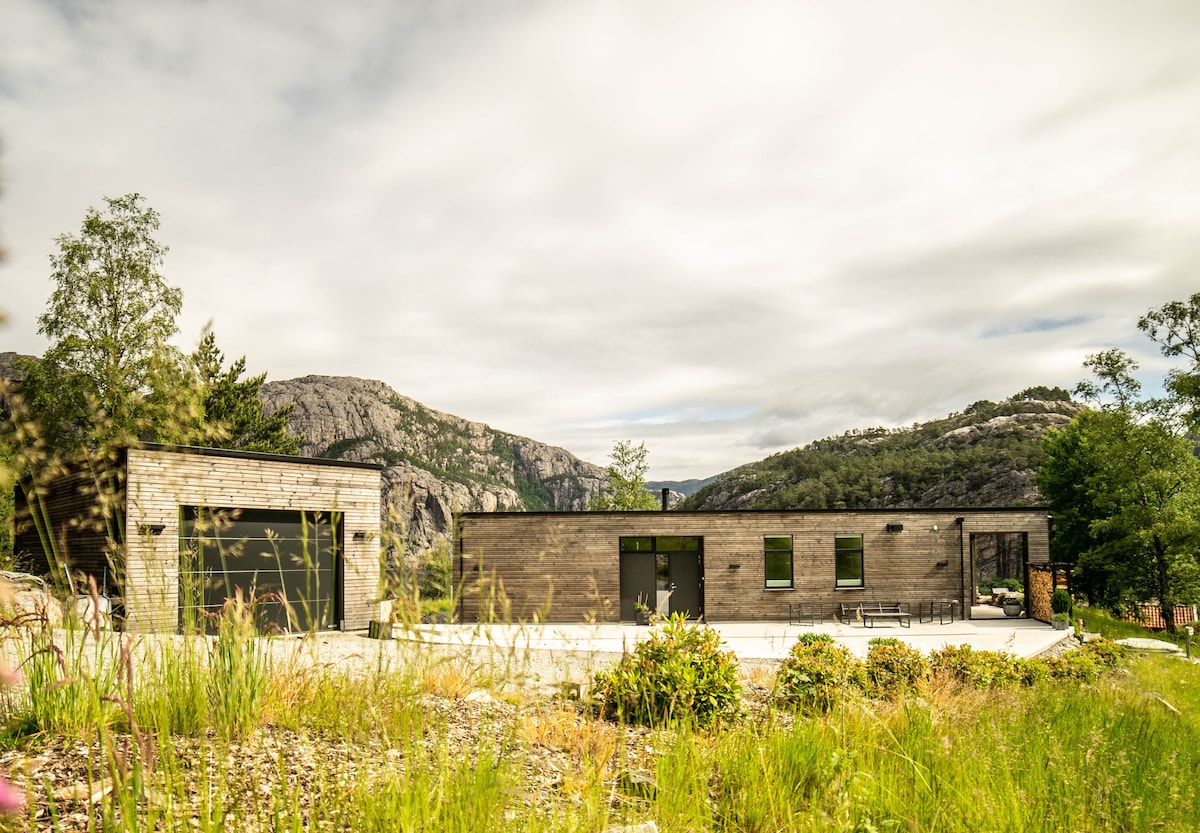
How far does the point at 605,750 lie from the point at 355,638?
11553 mm

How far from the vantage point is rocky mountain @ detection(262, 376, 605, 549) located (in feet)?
289

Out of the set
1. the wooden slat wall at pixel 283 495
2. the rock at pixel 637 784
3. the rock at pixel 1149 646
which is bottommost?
the rock at pixel 1149 646

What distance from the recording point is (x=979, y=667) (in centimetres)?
701

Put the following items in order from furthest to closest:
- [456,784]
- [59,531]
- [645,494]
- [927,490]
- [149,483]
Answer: [927,490] < [645,494] < [59,531] < [149,483] < [456,784]

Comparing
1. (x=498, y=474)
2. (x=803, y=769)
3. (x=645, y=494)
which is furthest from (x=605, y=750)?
(x=498, y=474)

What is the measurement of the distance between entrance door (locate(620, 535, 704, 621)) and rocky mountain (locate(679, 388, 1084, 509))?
17.3 metres

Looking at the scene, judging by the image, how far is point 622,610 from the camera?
19656 millimetres

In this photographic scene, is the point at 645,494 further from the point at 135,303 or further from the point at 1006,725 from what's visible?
the point at 1006,725

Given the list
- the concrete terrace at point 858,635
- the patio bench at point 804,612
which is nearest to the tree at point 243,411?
the concrete terrace at point 858,635

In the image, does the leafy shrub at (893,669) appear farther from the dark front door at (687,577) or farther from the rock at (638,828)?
the dark front door at (687,577)

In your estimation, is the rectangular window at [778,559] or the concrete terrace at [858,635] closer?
the concrete terrace at [858,635]

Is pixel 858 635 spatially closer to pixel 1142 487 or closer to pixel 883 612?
pixel 883 612

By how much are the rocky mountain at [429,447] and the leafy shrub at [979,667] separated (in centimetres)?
6592

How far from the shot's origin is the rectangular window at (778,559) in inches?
775
